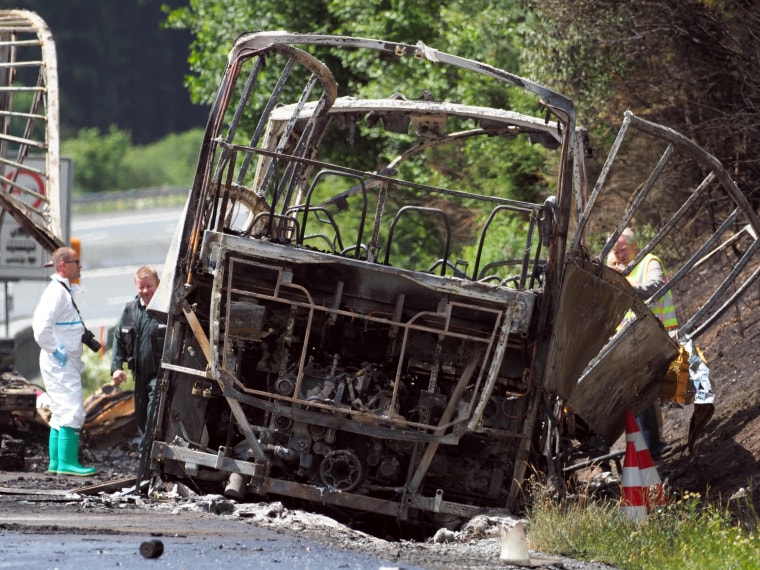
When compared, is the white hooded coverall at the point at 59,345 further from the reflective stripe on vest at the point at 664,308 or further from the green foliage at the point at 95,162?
the green foliage at the point at 95,162

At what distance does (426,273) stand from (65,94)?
60.7 metres

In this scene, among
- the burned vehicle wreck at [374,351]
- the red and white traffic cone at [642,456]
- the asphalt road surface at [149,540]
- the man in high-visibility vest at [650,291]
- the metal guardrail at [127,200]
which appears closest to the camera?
the asphalt road surface at [149,540]

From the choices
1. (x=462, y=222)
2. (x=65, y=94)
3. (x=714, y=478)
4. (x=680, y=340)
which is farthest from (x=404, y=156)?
(x=65, y=94)

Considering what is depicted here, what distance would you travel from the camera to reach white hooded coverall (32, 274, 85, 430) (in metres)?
11.0

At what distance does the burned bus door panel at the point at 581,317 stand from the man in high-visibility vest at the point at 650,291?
102 centimetres

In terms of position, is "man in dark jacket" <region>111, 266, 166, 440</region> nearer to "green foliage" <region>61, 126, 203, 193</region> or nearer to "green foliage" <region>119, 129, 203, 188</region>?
"green foliage" <region>61, 126, 203, 193</region>

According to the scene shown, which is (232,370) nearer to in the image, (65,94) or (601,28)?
(601,28)

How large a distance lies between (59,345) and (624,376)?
14.4 feet

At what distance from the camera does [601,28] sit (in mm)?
14078

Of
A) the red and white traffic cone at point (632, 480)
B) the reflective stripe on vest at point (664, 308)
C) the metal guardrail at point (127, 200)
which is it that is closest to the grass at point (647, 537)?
the red and white traffic cone at point (632, 480)

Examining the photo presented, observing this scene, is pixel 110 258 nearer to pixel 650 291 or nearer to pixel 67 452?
pixel 67 452

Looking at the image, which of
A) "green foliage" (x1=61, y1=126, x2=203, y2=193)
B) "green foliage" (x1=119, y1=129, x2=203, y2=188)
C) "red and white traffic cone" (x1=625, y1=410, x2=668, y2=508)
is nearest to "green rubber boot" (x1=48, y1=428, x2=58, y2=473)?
"red and white traffic cone" (x1=625, y1=410, x2=668, y2=508)

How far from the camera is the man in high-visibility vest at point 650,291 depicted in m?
10.5

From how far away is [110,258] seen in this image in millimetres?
43531
